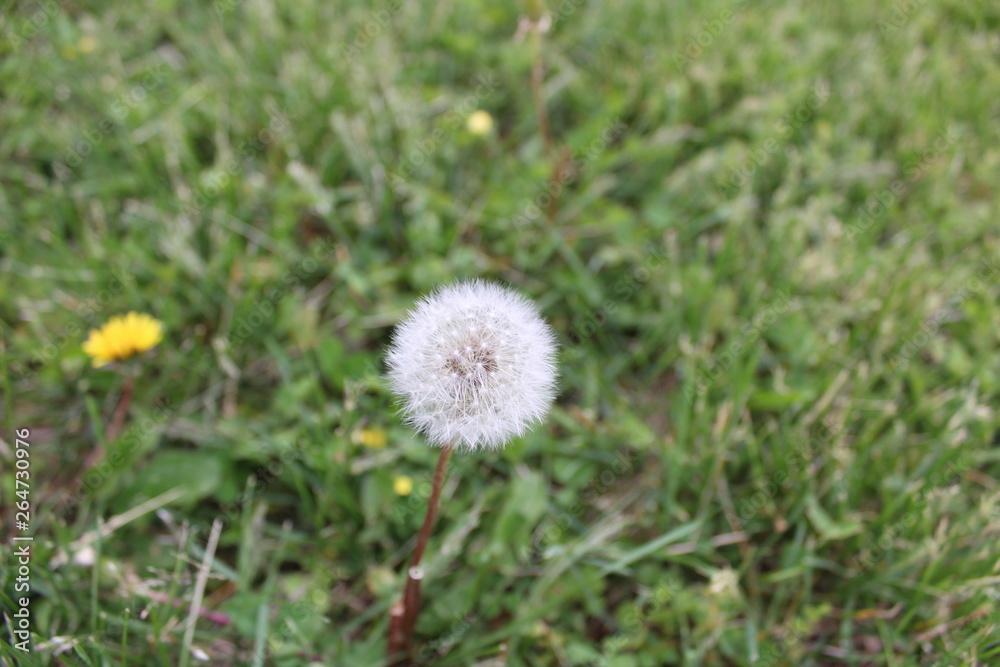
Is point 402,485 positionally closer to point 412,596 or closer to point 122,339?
point 412,596

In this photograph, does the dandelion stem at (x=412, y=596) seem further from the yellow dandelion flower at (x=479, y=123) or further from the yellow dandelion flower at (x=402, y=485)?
the yellow dandelion flower at (x=479, y=123)

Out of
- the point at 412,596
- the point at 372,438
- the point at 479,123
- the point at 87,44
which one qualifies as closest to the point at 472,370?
the point at 412,596

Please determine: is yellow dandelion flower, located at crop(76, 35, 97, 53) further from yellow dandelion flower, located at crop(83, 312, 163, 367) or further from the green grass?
yellow dandelion flower, located at crop(83, 312, 163, 367)

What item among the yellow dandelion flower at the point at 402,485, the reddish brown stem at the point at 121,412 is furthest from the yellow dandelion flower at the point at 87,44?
the yellow dandelion flower at the point at 402,485

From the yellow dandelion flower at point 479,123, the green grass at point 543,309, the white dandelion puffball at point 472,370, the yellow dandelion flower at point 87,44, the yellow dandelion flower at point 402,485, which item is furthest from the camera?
the yellow dandelion flower at point 87,44

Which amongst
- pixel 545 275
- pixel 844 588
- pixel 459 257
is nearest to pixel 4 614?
pixel 459 257

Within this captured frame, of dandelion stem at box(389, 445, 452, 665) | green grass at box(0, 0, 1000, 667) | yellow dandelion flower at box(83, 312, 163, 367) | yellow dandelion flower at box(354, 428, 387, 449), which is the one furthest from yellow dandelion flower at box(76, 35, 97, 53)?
dandelion stem at box(389, 445, 452, 665)

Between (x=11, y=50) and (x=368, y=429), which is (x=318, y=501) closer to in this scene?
(x=368, y=429)
